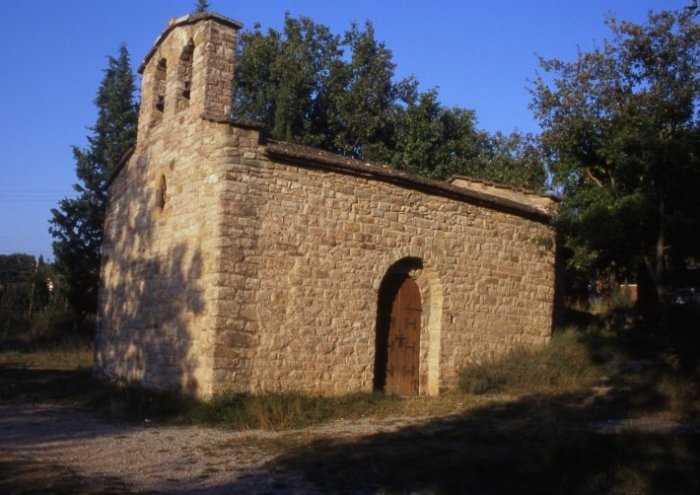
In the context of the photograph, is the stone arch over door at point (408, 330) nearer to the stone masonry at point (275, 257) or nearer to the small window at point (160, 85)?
the stone masonry at point (275, 257)

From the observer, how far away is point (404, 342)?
45.3 feet

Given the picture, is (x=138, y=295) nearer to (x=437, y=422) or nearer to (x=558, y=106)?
(x=437, y=422)

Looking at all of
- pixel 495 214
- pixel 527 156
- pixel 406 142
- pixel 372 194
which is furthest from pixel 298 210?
pixel 406 142

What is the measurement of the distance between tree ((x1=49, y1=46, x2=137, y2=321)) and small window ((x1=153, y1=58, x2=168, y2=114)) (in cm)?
1255

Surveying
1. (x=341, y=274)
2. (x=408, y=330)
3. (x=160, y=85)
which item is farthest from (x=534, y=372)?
(x=160, y=85)

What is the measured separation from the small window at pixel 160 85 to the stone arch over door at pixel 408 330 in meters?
5.64

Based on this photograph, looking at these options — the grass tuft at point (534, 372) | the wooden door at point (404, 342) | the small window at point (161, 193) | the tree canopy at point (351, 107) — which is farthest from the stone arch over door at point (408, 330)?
the tree canopy at point (351, 107)

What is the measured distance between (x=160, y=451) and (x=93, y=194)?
20446 millimetres

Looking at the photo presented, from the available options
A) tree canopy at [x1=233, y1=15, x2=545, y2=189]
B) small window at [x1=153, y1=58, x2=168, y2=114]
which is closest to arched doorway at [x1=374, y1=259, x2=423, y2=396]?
small window at [x1=153, y1=58, x2=168, y2=114]

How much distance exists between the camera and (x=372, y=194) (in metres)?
13.1

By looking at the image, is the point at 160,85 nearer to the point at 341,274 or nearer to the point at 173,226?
the point at 173,226

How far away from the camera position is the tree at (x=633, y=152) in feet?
44.1

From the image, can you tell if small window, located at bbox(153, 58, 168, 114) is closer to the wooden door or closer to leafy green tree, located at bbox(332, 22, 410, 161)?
the wooden door

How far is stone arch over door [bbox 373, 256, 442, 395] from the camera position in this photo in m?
13.5
